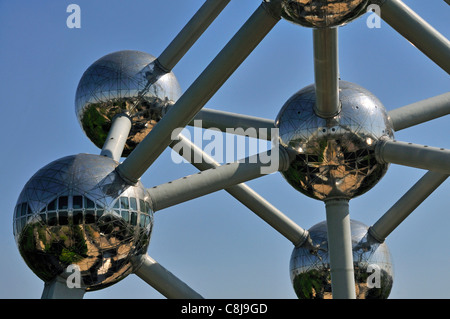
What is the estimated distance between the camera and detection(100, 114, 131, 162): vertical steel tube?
374 inches

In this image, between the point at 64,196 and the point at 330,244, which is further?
the point at 330,244

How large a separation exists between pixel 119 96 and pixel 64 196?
368cm

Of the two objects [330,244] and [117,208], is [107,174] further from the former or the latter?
[330,244]

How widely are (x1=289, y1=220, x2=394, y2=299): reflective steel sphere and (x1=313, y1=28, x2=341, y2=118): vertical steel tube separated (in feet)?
12.2

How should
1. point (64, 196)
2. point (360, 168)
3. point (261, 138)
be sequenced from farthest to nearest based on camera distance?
point (261, 138), point (360, 168), point (64, 196)

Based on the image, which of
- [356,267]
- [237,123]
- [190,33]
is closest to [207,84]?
[190,33]

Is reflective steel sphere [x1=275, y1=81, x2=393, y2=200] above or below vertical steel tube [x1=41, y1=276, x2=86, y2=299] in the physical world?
above

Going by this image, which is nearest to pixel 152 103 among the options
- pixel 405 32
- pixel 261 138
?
pixel 261 138

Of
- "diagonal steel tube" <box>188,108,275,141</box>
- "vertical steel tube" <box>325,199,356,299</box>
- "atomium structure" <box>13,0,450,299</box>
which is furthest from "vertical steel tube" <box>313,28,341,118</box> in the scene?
"diagonal steel tube" <box>188,108,275,141</box>

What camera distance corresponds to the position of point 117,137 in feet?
33.3

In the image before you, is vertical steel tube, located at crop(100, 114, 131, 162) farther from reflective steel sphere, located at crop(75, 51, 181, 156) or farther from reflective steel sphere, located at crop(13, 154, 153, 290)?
reflective steel sphere, located at crop(13, 154, 153, 290)

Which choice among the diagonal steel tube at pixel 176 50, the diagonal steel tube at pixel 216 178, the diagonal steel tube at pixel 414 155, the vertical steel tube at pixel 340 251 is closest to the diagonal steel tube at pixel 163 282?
the diagonal steel tube at pixel 176 50

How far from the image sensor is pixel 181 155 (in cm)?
1106

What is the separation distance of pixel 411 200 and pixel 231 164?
320cm
